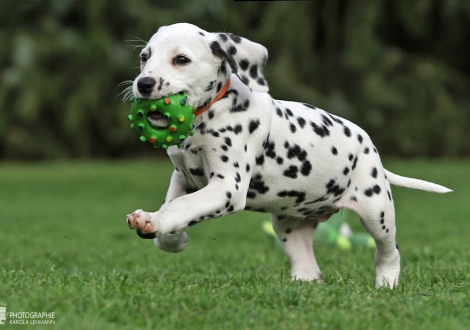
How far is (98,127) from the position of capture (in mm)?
24922

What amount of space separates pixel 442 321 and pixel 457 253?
11.6ft

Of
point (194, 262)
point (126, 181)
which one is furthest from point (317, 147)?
point (126, 181)

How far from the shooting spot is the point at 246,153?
5066mm

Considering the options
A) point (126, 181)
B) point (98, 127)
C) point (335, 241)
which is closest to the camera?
point (335, 241)

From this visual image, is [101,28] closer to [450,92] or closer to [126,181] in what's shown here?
[126,181]

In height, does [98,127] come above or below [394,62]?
below

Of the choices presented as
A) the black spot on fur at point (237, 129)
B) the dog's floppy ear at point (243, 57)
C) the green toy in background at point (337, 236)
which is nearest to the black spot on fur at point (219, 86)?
the dog's floppy ear at point (243, 57)

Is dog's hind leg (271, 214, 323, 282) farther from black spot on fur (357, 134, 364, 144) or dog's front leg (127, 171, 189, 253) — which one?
dog's front leg (127, 171, 189, 253)

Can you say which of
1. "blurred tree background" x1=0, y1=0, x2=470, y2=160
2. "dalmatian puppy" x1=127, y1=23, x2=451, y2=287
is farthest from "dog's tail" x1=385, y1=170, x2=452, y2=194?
"blurred tree background" x1=0, y1=0, x2=470, y2=160

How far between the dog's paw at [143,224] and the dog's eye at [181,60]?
1.07 meters

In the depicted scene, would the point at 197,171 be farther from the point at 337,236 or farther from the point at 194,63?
the point at 337,236

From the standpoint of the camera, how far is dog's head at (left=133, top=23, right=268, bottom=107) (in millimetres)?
4797

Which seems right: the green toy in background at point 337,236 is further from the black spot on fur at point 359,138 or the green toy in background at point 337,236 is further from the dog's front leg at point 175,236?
the dog's front leg at point 175,236

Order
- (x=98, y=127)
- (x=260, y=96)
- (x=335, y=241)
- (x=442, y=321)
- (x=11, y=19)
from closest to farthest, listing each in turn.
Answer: (x=442, y=321) → (x=260, y=96) → (x=335, y=241) → (x=11, y=19) → (x=98, y=127)
